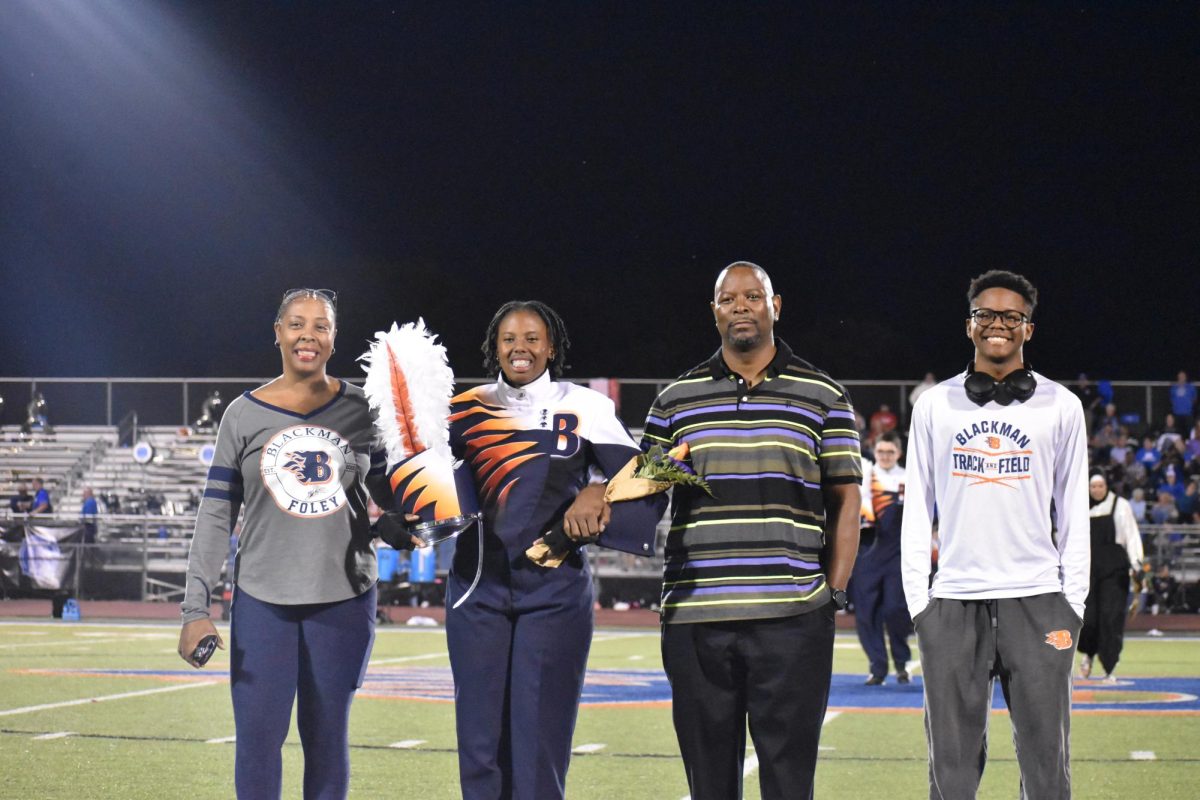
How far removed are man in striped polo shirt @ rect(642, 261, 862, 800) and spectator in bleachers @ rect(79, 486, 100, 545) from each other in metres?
21.8

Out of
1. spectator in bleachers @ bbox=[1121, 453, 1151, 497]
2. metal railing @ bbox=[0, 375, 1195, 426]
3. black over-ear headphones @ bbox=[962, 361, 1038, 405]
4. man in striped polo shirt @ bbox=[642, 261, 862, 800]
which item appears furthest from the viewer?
metal railing @ bbox=[0, 375, 1195, 426]

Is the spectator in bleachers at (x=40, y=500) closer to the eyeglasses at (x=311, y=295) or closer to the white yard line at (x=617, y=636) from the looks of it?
the white yard line at (x=617, y=636)

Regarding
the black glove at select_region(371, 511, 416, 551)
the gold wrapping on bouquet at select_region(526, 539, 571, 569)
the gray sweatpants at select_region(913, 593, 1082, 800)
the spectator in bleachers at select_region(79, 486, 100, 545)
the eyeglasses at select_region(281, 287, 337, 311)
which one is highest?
the eyeglasses at select_region(281, 287, 337, 311)

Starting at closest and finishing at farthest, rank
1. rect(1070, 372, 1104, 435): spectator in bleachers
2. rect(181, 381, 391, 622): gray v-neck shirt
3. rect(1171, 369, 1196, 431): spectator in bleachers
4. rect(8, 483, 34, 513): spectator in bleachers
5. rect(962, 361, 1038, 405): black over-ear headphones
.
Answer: rect(962, 361, 1038, 405): black over-ear headphones → rect(181, 381, 391, 622): gray v-neck shirt → rect(1171, 369, 1196, 431): spectator in bleachers → rect(1070, 372, 1104, 435): spectator in bleachers → rect(8, 483, 34, 513): spectator in bleachers

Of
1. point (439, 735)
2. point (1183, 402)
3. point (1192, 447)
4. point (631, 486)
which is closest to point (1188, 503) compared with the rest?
point (1192, 447)

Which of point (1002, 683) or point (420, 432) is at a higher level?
point (420, 432)

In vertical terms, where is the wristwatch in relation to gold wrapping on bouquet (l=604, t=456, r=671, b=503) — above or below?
below

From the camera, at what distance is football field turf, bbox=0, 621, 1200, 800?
764cm

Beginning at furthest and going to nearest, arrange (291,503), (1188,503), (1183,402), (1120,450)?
(1183,402) → (1120,450) → (1188,503) → (291,503)

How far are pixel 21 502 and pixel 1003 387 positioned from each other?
26169mm

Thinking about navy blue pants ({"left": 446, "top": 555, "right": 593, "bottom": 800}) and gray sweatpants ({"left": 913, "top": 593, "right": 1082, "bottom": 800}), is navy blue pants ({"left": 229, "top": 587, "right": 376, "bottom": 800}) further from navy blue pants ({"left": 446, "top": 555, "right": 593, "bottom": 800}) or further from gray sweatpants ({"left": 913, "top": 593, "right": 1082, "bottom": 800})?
gray sweatpants ({"left": 913, "top": 593, "right": 1082, "bottom": 800})

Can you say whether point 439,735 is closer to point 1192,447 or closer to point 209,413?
point 1192,447

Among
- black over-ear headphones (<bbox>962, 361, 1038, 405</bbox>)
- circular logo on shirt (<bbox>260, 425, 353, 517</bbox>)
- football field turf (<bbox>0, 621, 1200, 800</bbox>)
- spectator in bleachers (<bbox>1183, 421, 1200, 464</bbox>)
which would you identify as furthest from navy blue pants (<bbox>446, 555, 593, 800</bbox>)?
spectator in bleachers (<bbox>1183, 421, 1200, 464</bbox>)

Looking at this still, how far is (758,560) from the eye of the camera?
4684 millimetres
